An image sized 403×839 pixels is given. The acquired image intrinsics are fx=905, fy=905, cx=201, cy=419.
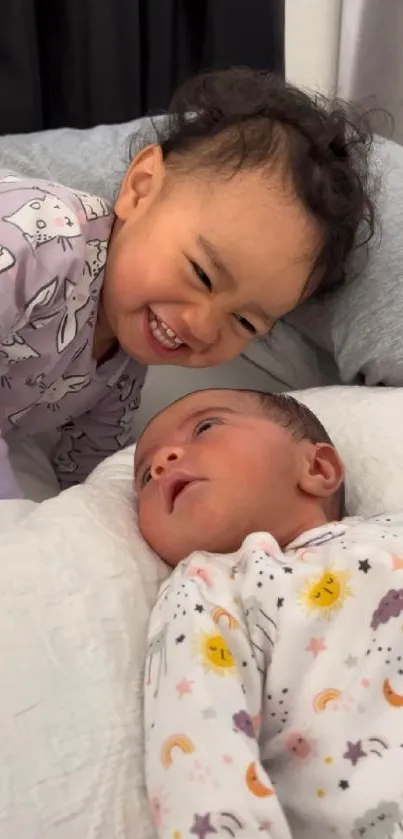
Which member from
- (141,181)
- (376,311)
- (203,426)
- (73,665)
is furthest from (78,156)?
(73,665)

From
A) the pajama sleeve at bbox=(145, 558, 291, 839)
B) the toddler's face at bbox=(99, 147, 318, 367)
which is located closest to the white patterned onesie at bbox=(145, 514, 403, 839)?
the pajama sleeve at bbox=(145, 558, 291, 839)

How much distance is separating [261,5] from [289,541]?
1.20m

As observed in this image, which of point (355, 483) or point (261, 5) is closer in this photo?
point (355, 483)

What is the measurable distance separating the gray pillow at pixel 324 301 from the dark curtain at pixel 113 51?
0.21 m

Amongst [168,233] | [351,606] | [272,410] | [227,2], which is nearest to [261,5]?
[227,2]

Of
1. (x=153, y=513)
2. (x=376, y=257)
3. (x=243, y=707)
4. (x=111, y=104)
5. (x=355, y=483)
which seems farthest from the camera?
(x=111, y=104)

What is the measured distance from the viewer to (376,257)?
1215 millimetres

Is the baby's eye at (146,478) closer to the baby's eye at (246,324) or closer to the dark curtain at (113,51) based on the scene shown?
the baby's eye at (246,324)

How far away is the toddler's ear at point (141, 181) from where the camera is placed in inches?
44.0

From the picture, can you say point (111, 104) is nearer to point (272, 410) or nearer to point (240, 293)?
point (240, 293)

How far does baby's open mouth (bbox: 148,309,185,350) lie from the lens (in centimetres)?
108

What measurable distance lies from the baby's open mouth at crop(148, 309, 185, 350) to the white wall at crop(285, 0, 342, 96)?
0.98 meters

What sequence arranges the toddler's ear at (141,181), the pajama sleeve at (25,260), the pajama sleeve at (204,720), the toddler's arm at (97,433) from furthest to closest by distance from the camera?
the toddler's arm at (97,433)
the toddler's ear at (141,181)
the pajama sleeve at (25,260)
the pajama sleeve at (204,720)

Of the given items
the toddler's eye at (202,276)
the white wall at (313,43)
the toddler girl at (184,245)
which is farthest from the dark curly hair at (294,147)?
the white wall at (313,43)
